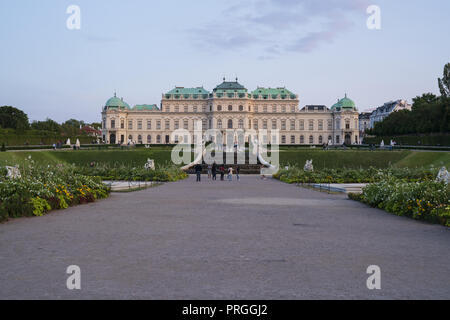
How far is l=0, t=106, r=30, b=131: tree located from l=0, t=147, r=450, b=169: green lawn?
43.8 m

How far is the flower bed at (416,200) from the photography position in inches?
471

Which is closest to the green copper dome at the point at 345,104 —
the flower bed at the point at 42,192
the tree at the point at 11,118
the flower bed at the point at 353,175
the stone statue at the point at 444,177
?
the tree at the point at 11,118

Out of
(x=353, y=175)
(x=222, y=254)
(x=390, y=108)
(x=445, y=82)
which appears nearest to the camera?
(x=222, y=254)

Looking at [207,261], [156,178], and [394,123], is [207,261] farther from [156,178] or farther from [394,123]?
[394,123]

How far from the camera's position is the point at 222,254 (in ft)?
26.1

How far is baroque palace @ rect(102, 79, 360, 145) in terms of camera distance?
9562 centimetres

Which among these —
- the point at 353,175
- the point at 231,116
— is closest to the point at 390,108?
the point at 231,116

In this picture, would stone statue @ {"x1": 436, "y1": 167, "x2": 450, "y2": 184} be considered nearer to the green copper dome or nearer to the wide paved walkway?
the wide paved walkway

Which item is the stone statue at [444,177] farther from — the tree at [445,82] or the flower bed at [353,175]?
the tree at [445,82]

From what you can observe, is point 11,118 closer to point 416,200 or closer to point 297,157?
point 297,157

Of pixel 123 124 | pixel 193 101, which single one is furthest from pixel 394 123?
pixel 123 124

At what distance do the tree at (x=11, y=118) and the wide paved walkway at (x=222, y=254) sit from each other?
81855 millimetres

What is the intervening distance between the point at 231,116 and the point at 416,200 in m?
83.1

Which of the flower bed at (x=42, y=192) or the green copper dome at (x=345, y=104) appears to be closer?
the flower bed at (x=42, y=192)
